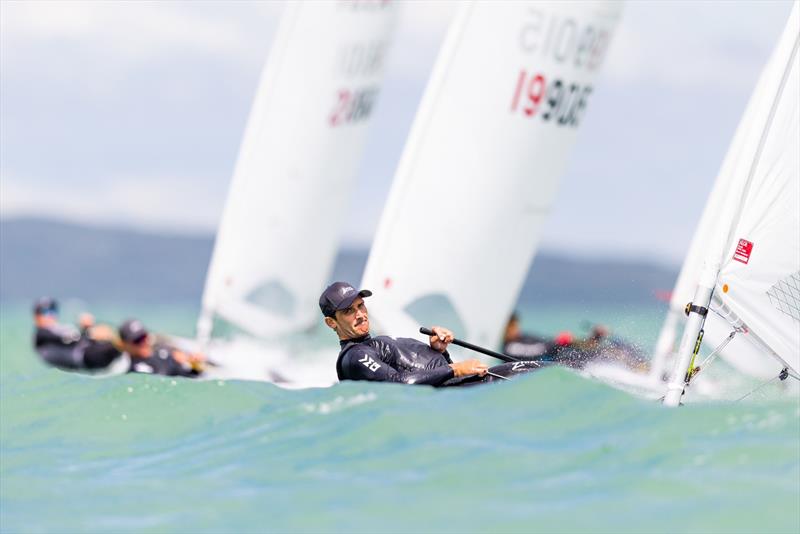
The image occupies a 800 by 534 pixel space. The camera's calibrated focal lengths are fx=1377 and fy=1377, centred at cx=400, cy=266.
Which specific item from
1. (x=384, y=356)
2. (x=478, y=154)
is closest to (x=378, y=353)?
(x=384, y=356)

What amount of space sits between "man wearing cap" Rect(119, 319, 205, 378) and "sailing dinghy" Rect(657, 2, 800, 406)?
6015 millimetres

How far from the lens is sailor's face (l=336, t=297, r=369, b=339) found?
640 centimetres

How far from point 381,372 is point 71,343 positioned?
8.23m

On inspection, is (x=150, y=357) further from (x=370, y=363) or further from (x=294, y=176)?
(x=370, y=363)

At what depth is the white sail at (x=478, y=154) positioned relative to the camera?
1105 centimetres

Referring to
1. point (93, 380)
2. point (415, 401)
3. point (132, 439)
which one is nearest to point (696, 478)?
point (415, 401)

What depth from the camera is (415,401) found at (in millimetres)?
5961

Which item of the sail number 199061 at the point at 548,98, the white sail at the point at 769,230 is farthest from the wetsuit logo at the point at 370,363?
the sail number 199061 at the point at 548,98

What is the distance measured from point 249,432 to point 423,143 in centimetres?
517

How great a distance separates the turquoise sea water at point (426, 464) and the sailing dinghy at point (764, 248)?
1.01ft

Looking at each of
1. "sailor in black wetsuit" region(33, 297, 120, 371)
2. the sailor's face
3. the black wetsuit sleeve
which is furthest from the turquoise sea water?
"sailor in black wetsuit" region(33, 297, 120, 371)

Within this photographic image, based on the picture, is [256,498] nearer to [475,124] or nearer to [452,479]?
[452,479]

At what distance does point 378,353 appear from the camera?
21.2 ft

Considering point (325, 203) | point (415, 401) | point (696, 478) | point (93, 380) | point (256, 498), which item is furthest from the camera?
point (325, 203)
